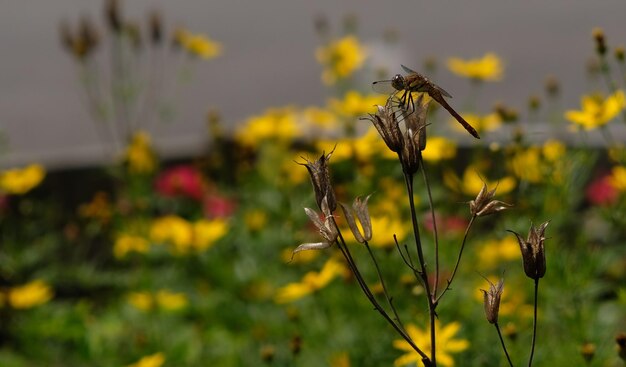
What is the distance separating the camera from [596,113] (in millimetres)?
1397

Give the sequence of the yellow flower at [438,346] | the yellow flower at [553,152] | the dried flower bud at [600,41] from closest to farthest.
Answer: the yellow flower at [438,346], the dried flower bud at [600,41], the yellow flower at [553,152]

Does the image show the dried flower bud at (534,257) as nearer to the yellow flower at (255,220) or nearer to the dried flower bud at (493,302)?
the dried flower bud at (493,302)

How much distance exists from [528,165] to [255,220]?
64 centimetres

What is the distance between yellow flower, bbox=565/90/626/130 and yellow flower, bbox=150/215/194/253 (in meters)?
0.80

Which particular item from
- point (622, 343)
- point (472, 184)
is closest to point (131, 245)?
point (472, 184)

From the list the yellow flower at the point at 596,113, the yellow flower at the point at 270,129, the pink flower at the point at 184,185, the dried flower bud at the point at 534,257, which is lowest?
the pink flower at the point at 184,185

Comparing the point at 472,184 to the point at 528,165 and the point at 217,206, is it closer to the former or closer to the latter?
the point at 528,165

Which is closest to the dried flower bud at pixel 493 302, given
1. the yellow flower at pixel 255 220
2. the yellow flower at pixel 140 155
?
the yellow flower at pixel 255 220

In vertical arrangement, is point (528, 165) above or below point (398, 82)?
below

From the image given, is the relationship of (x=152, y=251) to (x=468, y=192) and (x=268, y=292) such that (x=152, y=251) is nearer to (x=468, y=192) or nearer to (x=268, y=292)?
(x=268, y=292)

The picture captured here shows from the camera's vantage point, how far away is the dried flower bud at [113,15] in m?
2.14

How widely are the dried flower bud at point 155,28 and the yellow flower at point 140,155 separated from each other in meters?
0.28

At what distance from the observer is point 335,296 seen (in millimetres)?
1797

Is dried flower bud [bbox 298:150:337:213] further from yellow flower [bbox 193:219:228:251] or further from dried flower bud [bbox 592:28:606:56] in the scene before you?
yellow flower [bbox 193:219:228:251]
